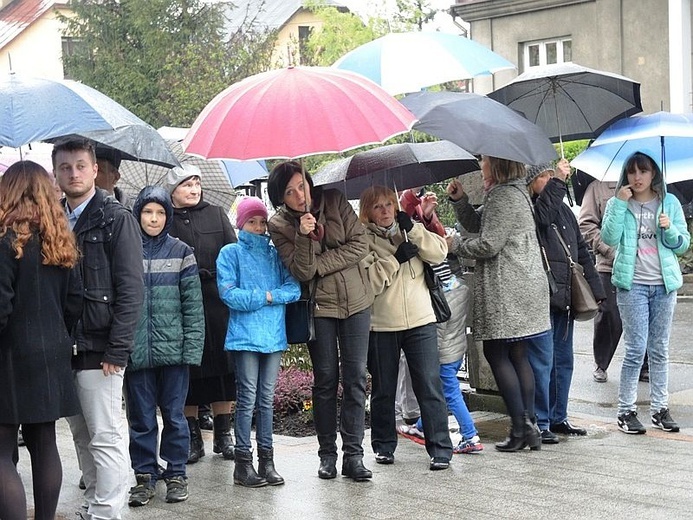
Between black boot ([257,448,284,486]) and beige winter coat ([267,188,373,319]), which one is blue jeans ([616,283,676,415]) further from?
black boot ([257,448,284,486])

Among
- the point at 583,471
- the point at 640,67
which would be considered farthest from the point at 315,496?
the point at 640,67

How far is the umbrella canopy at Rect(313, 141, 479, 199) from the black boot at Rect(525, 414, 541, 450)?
1747 mm

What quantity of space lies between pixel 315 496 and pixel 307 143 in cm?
201

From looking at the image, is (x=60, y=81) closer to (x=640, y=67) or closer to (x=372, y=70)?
(x=372, y=70)

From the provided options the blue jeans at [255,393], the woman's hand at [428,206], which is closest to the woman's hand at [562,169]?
the woman's hand at [428,206]

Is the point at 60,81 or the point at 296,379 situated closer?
the point at 60,81

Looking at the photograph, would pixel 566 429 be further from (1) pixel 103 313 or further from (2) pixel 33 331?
(2) pixel 33 331

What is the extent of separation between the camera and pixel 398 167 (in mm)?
7766

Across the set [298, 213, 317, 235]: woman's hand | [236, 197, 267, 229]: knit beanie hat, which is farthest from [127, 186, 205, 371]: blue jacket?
[298, 213, 317, 235]: woman's hand

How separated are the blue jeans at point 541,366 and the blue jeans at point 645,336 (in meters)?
0.62

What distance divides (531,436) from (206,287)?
2.36 meters

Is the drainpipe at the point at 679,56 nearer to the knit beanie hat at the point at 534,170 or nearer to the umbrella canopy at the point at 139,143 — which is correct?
the knit beanie hat at the point at 534,170

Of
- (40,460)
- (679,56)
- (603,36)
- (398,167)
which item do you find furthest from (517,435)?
(603,36)

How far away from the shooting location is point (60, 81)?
614 cm
